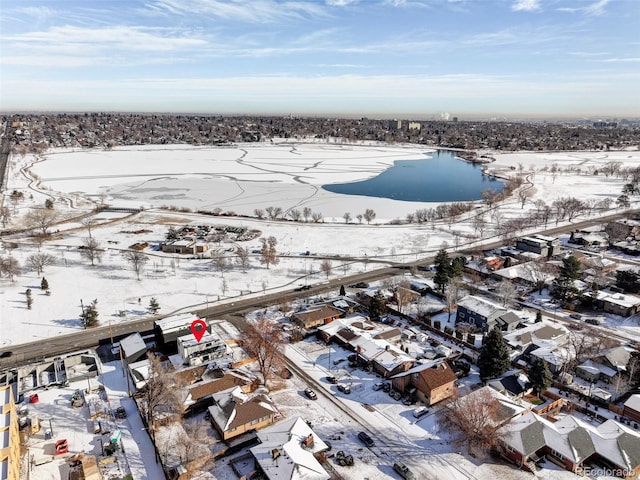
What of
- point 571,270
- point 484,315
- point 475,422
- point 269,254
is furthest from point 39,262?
point 571,270

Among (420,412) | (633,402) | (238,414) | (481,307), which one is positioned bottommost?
(420,412)

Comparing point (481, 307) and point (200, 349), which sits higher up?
point (481, 307)

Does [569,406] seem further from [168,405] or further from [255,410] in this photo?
[168,405]

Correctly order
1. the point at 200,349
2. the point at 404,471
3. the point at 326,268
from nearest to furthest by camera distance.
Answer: the point at 404,471 < the point at 200,349 < the point at 326,268

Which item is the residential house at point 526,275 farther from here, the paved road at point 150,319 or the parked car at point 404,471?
the parked car at point 404,471

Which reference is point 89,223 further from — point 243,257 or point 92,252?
point 243,257
